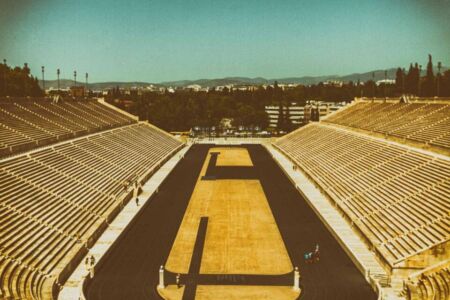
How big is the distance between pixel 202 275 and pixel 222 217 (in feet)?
35.1

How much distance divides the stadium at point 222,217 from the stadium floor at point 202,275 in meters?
0.09

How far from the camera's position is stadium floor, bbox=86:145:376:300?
69.3 ft

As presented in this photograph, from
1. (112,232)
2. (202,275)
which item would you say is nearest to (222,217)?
(112,232)

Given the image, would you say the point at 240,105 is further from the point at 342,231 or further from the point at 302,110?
the point at 342,231

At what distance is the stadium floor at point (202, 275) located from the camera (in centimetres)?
2111

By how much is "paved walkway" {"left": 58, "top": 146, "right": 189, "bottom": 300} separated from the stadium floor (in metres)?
0.44

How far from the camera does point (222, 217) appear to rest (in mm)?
33375

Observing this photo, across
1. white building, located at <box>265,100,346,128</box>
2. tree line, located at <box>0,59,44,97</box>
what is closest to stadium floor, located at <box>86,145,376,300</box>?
tree line, located at <box>0,59,44,97</box>

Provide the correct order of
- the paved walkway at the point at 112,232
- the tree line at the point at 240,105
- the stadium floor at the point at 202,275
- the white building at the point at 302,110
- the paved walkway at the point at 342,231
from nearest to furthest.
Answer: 1. the paved walkway at the point at 112,232
2. the stadium floor at the point at 202,275
3. the paved walkway at the point at 342,231
4. the tree line at the point at 240,105
5. the white building at the point at 302,110

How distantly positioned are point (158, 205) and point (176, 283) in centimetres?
1477

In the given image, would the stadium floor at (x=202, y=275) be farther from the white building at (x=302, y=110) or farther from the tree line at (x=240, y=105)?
the white building at (x=302, y=110)

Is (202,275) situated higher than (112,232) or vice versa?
(112,232)

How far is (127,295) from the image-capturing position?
20484 mm

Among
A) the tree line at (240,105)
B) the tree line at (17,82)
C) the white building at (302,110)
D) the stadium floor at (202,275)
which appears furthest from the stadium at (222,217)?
the white building at (302,110)
